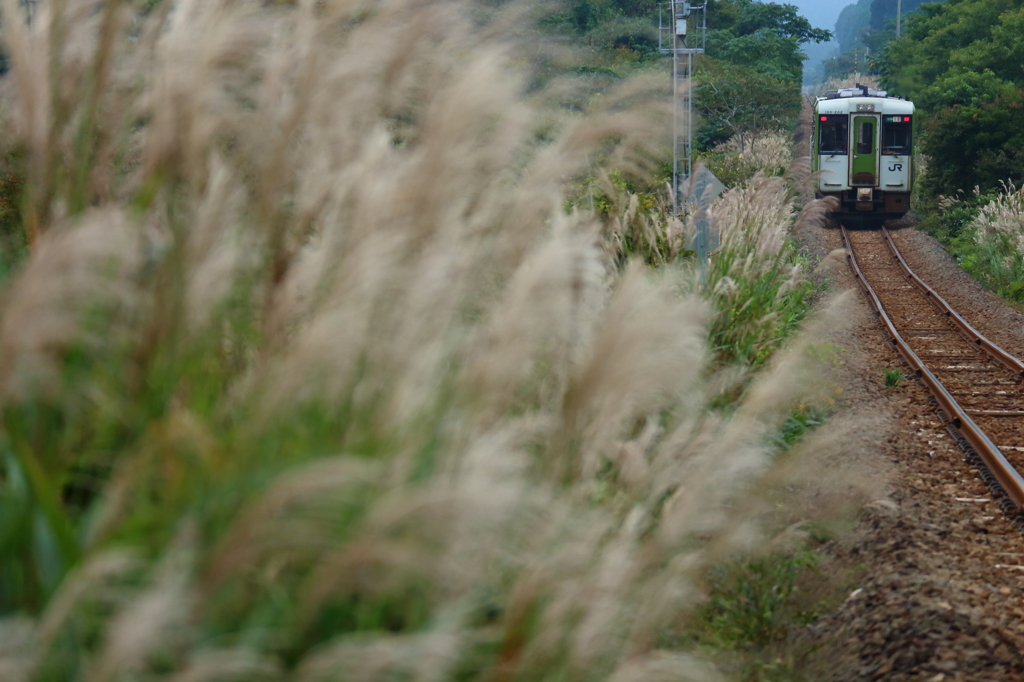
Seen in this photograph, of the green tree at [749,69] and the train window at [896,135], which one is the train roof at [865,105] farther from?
the green tree at [749,69]

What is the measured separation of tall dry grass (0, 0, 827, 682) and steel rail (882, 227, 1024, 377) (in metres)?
7.29

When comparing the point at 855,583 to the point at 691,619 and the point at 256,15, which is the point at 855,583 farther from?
the point at 256,15

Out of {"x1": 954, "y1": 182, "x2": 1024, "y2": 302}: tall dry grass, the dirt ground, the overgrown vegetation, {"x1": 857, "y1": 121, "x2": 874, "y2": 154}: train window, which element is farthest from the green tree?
the dirt ground

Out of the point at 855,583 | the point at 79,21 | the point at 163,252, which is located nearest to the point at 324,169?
the point at 163,252

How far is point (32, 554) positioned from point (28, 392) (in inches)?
9.5

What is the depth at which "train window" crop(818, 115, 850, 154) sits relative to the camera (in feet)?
61.9

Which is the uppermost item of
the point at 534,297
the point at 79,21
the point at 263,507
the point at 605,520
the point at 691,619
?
the point at 79,21

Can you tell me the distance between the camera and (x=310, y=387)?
1.56 m

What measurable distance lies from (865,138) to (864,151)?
24 centimetres

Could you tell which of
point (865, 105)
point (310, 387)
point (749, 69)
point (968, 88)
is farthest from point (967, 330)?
point (749, 69)

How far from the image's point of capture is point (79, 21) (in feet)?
6.43

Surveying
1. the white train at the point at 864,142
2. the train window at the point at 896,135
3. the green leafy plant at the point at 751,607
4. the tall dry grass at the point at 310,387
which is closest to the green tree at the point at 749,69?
the white train at the point at 864,142

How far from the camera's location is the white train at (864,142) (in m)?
18.8

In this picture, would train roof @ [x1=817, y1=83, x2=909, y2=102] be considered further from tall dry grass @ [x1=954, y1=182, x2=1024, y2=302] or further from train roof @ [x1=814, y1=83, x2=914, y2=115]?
tall dry grass @ [x1=954, y1=182, x2=1024, y2=302]
